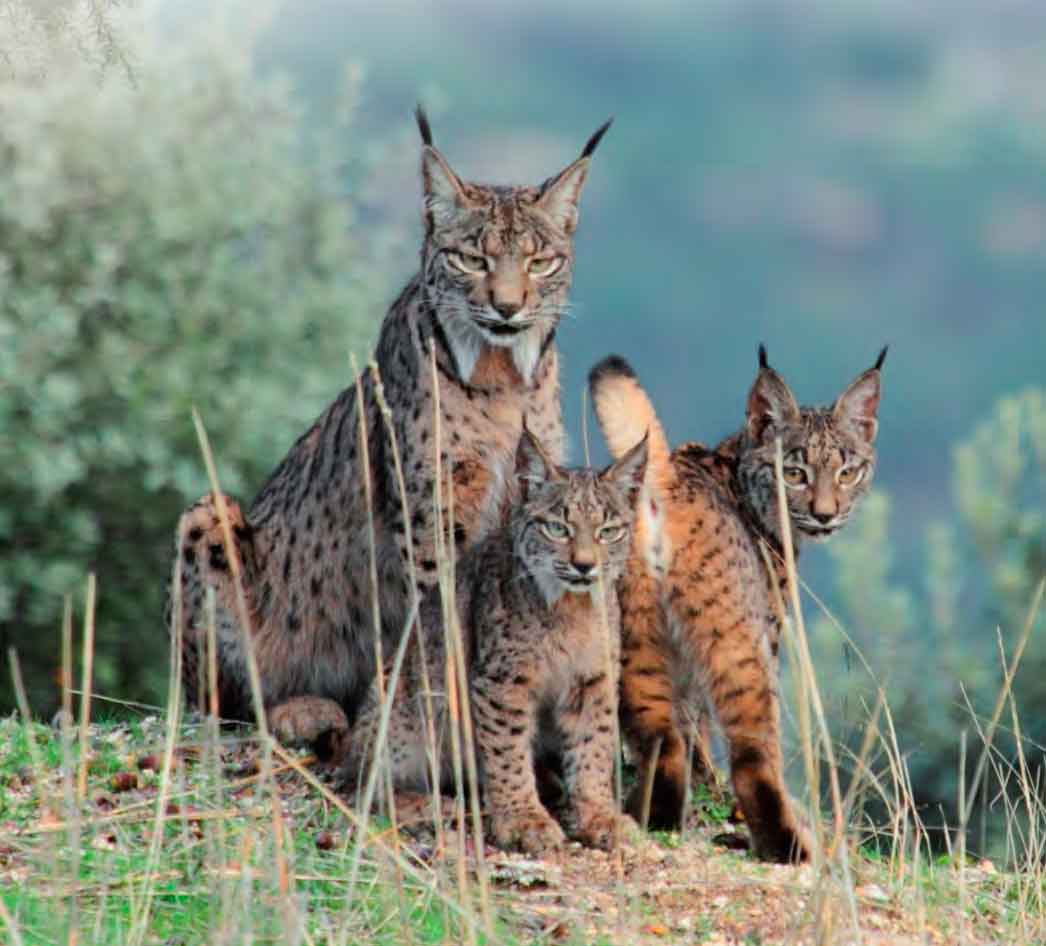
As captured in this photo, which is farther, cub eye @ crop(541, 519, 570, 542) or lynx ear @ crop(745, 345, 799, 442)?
lynx ear @ crop(745, 345, 799, 442)

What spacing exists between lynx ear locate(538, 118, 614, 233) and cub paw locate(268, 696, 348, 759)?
1.88 m

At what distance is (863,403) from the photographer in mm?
5945

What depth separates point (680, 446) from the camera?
638 cm

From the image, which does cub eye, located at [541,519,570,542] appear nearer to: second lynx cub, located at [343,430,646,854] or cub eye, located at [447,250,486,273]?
second lynx cub, located at [343,430,646,854]

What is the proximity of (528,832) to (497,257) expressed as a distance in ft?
5.88

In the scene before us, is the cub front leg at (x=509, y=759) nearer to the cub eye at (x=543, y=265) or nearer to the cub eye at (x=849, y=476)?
the cub eye at (x=849, y=476)

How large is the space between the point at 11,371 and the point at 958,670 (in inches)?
211

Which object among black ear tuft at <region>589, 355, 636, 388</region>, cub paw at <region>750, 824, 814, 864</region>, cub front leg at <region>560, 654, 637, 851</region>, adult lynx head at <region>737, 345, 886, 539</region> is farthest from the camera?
black ear tuft at <region>589, 355, 636, 388</region>

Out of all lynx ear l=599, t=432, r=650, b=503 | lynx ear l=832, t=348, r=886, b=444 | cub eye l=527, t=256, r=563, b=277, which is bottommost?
lynx ear l=599, t=432, r=650, b=503

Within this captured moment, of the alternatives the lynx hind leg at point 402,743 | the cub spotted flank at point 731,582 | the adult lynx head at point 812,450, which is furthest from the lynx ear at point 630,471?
the lynx hind leg at point 402,743

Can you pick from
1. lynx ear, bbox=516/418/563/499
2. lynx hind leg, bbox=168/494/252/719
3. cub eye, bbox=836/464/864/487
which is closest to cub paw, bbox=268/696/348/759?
lynx hind leg, bbox=168/494/252/719

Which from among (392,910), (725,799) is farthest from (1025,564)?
(392,910)

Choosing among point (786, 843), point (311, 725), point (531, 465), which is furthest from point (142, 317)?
point (786, 843)

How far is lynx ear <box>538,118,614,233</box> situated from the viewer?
6066 mm
